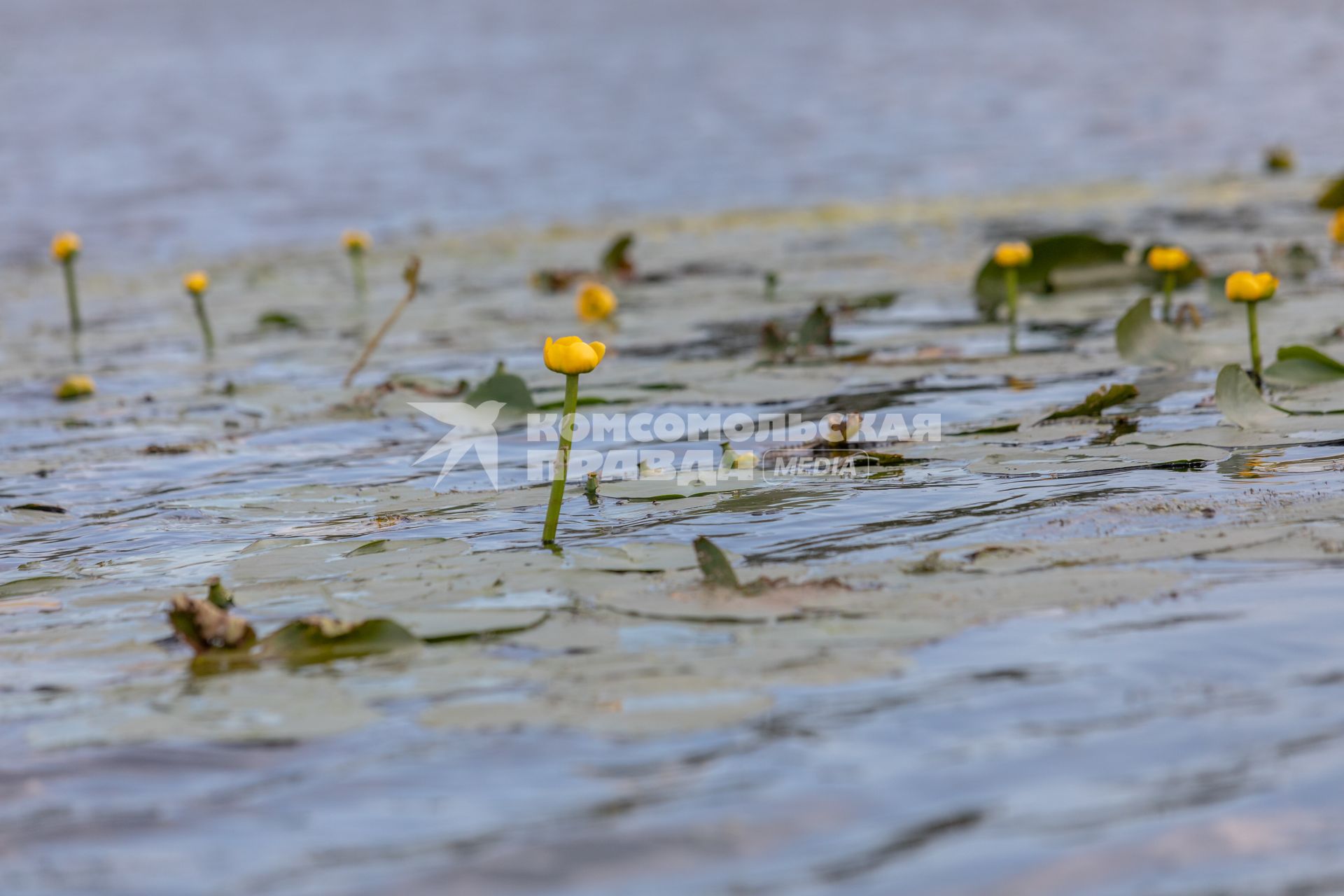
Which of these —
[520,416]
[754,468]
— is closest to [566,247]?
[520,416]

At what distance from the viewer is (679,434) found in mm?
4137

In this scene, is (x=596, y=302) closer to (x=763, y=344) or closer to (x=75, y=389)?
(x=763, y=344)

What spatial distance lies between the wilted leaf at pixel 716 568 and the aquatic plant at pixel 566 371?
375mm

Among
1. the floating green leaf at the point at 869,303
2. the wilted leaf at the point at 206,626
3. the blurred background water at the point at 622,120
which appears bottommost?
the wilted leaf at the point at 206,626

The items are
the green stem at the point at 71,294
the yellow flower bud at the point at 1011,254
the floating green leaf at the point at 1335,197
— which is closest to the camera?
the yellow flower bud at the point at 1011,254

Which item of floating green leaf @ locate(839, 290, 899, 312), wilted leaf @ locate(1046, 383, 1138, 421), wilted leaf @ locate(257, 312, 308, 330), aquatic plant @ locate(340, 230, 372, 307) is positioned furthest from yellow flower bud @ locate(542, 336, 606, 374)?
wilted leaf @ locate(257, 312, 308, 330)

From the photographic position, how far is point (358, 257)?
723 centimetres

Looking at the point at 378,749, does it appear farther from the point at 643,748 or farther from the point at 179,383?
the point at 179,383

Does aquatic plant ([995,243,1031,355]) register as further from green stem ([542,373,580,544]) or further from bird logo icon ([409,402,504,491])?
green stem ([542,373,580,544])

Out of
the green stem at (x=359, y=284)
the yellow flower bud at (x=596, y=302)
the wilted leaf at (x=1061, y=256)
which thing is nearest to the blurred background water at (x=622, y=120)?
the green stem at (x=359, y=284)

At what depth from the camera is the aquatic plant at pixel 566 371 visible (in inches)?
103

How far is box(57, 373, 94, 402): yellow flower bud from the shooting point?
16.8 ft

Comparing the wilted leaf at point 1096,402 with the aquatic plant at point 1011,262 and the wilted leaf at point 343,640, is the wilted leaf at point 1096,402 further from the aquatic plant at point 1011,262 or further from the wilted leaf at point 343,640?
the wilted leaf at point 343,640

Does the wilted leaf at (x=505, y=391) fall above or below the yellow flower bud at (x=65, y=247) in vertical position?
below
